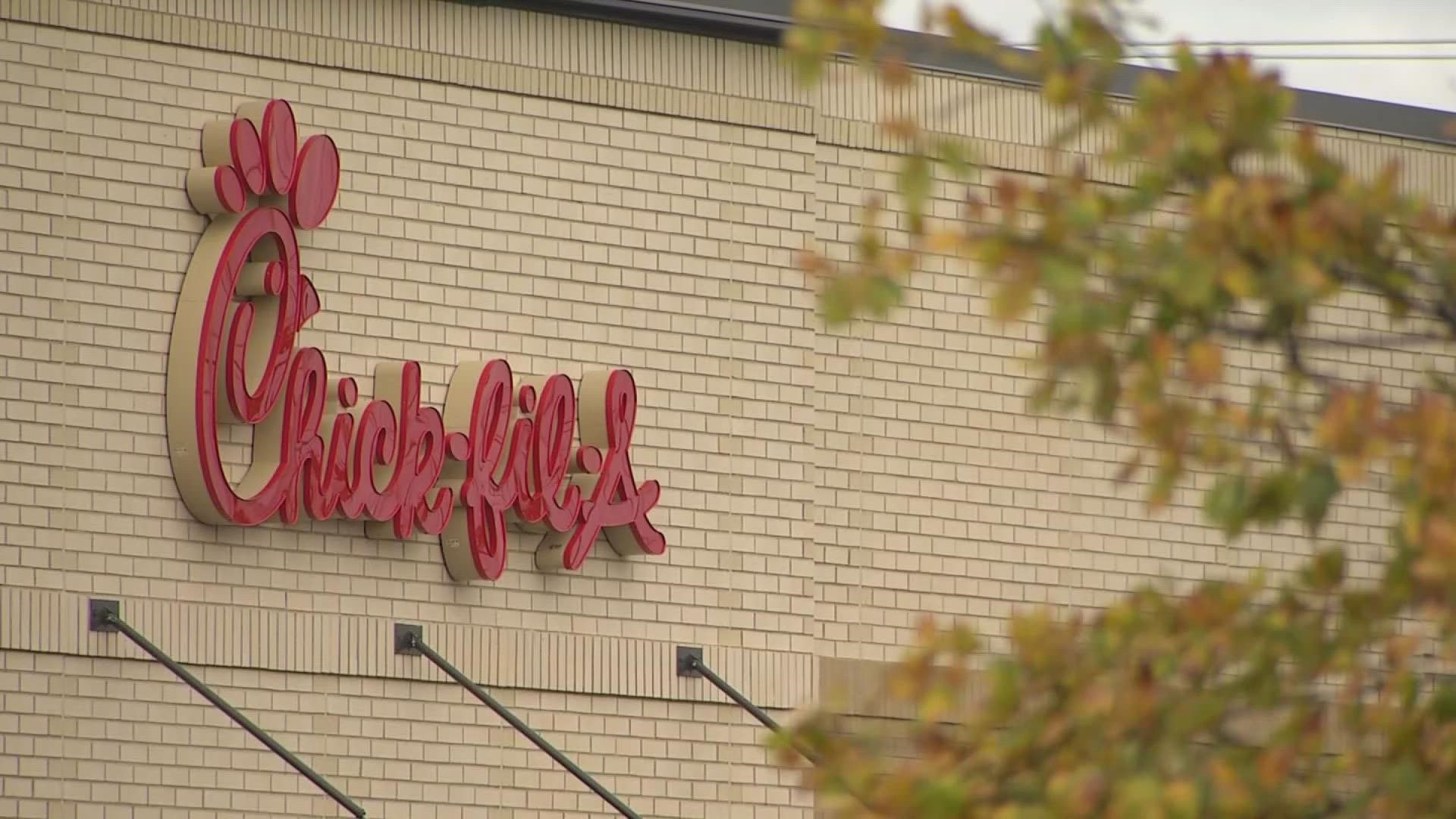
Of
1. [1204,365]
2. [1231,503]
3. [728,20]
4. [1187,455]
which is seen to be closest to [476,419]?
[728,20]

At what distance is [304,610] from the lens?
43.4 ft

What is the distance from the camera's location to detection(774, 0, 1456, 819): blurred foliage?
4863 millimetres

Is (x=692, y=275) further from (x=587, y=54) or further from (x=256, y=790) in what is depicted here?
(x=256, y=790)

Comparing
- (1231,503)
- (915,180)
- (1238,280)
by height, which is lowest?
(1231,503)

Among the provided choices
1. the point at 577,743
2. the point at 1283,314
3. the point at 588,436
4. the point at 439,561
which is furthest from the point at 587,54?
the point at 1283,314

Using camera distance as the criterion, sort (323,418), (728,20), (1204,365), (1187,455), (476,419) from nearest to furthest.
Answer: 1. (1204,365)
2. (1187,455)
3. (323,418)
4. (476,419)
5. (728,20)

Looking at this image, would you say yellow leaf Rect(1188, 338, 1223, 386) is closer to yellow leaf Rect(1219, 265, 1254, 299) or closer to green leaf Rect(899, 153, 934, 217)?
yellow leaf Rect(1219, 265, 1254, 299)

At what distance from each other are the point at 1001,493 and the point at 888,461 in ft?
3.05

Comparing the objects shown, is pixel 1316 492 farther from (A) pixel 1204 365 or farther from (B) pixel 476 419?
(B) pixel 476 419

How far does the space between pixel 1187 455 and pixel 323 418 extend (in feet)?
29.2

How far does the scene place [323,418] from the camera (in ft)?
44.0

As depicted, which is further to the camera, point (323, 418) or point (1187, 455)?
point (323, 418)

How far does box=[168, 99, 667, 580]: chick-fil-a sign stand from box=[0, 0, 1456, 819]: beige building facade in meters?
0.03

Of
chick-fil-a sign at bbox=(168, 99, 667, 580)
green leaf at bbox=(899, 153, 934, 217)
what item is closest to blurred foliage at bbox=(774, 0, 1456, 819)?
green leaf at bbox=(899, 153, 934, 217)
